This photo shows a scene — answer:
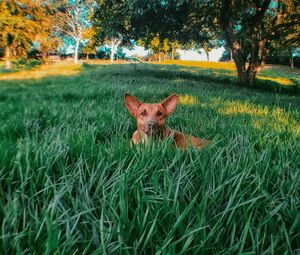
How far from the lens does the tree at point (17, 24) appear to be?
31.2 ft

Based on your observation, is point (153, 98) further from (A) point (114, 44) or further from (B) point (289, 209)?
(A) point (114, 44)

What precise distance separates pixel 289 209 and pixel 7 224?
1.27 m

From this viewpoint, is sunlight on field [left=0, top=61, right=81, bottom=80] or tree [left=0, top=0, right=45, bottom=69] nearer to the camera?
tree [left=0, top=0, right=45, bottom=69]

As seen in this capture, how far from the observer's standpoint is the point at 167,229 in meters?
1.16

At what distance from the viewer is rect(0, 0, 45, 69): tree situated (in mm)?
9523

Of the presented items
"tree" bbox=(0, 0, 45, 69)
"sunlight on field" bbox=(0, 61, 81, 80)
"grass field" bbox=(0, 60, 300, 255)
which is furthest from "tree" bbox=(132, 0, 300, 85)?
"grass field" bbox=(0, 60, 300, 255)

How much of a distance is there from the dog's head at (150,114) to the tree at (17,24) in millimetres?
7288

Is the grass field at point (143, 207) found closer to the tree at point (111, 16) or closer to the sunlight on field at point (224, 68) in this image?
the tree at point (111, 16)

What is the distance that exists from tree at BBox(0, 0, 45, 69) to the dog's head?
7.29 meters

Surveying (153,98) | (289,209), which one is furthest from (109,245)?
(153,98)

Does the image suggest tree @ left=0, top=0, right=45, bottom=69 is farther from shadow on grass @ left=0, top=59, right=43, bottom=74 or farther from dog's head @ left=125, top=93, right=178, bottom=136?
shadow on grass @ left=0, top=59, right=43, bottom=74

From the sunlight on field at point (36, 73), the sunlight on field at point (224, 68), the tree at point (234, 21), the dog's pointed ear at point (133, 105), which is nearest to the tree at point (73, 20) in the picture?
the sunlight on field at point (224, 68)

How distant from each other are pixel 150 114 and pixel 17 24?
820 centimetres

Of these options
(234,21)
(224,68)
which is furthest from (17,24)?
(224,68)
